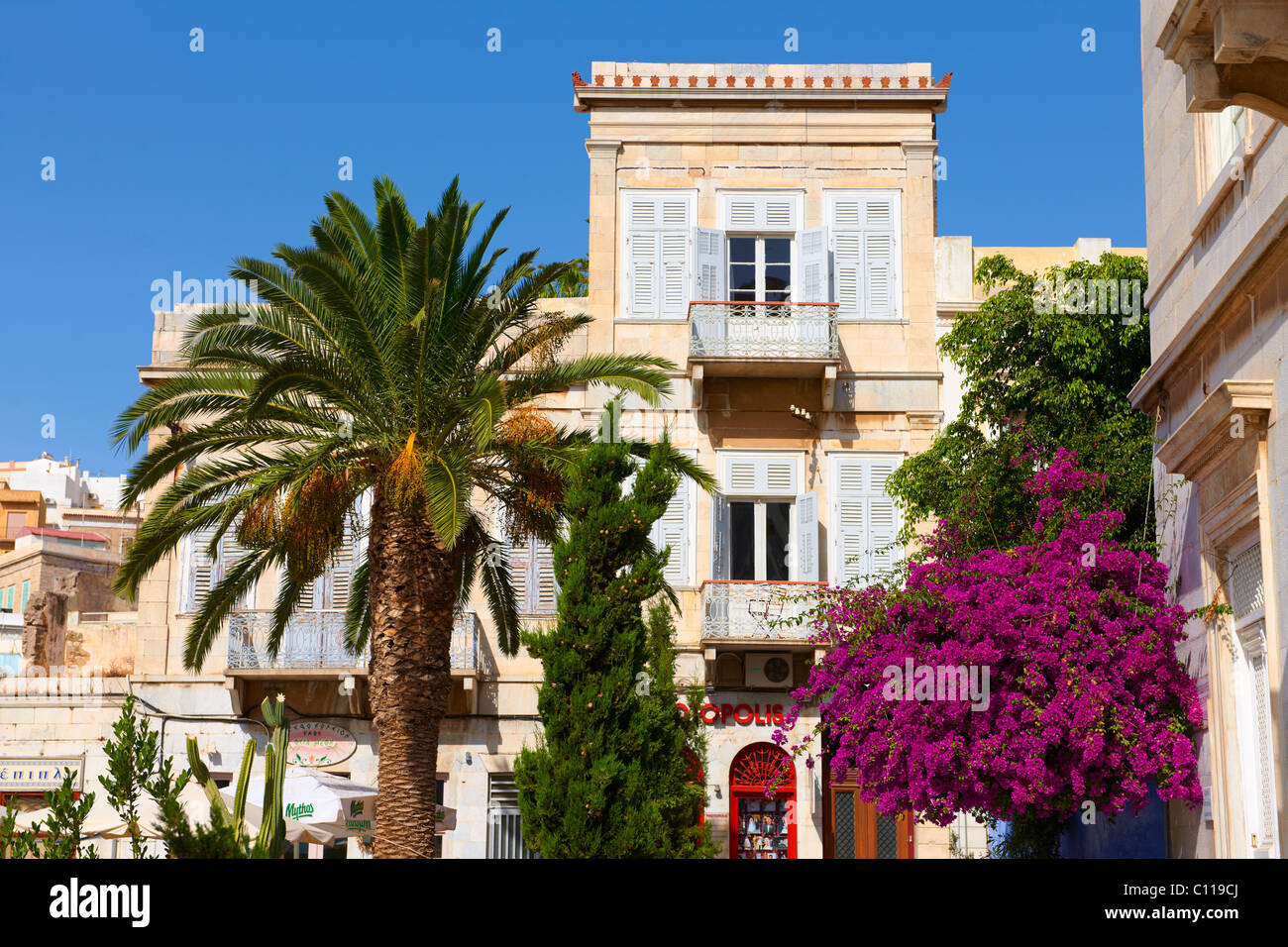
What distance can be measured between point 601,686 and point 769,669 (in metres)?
6.72

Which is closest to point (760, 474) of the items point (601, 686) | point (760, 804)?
point (760, 804)

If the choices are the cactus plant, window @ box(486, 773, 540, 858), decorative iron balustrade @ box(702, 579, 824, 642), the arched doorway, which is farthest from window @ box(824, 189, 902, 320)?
the cactus plant

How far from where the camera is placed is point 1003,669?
1359 cm

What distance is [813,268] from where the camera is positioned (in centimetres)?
2452

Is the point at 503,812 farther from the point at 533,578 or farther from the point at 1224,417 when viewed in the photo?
the point at 1224,417

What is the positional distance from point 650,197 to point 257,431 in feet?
32.5

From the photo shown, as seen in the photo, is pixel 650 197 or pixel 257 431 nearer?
pixel 257 431

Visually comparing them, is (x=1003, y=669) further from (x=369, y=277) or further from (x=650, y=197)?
(x=650, y=197)

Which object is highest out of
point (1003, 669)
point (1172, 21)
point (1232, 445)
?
point (1172, 21)

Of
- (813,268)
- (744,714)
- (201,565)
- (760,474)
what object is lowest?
(744,714)

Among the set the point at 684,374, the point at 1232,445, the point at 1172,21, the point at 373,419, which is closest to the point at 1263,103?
the point at 1172,21

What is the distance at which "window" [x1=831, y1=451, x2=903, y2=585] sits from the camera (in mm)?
23766

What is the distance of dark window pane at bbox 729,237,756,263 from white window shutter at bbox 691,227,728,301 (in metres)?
0.42
